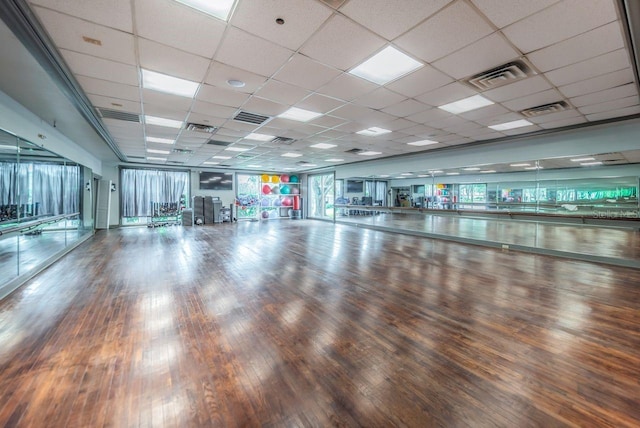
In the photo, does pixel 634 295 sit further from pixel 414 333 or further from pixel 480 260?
pixel 414 333

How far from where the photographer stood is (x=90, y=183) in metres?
8.54

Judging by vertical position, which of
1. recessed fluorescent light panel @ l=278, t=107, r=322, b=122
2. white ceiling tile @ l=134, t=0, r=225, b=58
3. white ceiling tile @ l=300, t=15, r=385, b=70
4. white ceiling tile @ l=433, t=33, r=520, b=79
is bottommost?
white ceiling tile @ l=134, t=0, r=225, b=58

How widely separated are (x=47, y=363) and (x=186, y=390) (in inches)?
49.3

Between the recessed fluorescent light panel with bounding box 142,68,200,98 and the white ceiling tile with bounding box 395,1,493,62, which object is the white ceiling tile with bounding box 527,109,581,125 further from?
the recessed fluorescent light panel with bounding box 142,68,200,98

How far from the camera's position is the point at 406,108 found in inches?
188

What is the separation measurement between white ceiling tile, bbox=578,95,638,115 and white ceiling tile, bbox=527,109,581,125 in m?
0.13

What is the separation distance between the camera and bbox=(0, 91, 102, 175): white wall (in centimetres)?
377

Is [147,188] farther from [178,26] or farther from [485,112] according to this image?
[485,112]

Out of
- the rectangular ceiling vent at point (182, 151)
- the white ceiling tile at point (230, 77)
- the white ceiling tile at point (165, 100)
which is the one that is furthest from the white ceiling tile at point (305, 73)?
the rectangular ceiling vent at point (182, 151)

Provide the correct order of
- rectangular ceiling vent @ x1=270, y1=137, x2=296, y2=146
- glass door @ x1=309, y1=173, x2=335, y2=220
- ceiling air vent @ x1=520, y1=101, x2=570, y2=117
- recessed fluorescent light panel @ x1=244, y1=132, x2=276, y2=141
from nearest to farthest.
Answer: ceiling air vent @ x1=520, y1=101, x2=570, y2=117, recessed fluorescent light panel @ x1=244, y1=132, x2=276, y2=141, rectangular ceiling vent @ x1=270, y1=137, x2=296, y2=146, glass door @ x1=309, y1=173, x2=335, y2=220

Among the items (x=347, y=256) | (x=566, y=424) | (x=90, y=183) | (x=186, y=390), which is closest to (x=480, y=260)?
(x=347, y=256)

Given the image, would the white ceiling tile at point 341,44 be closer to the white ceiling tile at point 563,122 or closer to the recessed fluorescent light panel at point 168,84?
the recessed fluorescent light panel at point 168,84

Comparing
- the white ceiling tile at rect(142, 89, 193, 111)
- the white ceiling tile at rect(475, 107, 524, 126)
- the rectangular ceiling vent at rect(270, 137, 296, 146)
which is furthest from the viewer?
the rectangular ceiling vent at rect(270, 137, 296, 146)

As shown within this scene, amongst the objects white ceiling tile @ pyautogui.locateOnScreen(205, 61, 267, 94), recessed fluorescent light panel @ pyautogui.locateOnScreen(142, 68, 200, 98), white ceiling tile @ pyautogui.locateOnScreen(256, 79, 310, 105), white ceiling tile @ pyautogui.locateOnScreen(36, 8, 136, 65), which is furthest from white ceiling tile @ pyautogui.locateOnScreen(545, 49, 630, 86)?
white ceiling tile @ pyautogui.locateOnScreen(36, 8, 136, 65)
